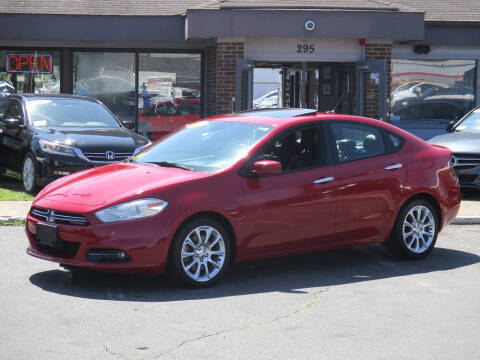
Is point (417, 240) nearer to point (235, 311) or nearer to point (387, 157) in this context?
point (387, 157)

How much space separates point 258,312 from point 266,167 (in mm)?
1422

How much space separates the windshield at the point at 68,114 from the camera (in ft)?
44.9

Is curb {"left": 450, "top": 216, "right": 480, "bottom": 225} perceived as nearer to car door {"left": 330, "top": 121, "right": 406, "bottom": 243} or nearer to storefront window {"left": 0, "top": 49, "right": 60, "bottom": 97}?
car door {"left": 330, "top": 121, "right": 406, "bottom": 243}

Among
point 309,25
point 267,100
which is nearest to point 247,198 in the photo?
point 309,25

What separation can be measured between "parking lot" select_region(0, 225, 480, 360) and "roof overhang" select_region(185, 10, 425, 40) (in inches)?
395

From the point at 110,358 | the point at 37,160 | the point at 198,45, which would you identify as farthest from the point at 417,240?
the point at 198,45

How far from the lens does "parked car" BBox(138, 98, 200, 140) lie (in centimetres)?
2072

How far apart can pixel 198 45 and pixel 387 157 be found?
484 inches

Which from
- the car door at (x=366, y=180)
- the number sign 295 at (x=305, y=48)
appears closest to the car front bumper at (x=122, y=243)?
the car door at (x=366, y=180)

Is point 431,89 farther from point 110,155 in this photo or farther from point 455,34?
point 110,155

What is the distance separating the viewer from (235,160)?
7.76 m

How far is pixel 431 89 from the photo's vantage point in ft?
68.7


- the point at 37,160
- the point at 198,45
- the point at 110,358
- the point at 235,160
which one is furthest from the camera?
the point at 198,45

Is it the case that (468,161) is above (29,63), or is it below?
below
